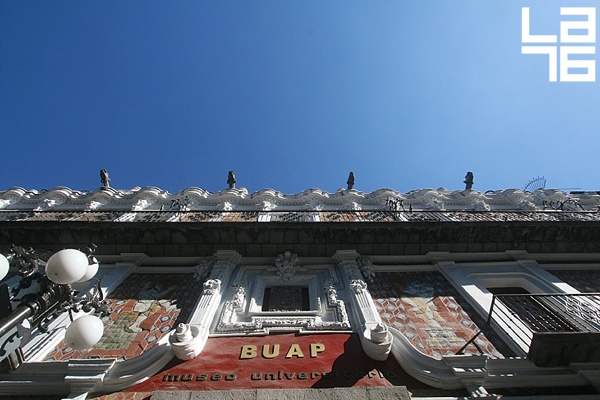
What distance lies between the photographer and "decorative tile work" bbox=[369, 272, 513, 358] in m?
5.99

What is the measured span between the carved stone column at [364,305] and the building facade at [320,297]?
0.13 ft

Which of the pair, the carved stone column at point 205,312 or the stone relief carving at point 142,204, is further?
the stone relief carving at point 142,204

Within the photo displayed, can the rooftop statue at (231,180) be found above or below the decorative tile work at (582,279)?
above

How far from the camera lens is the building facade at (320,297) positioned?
201 inches

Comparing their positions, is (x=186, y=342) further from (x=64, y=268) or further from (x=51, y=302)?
(x=64, y=268)

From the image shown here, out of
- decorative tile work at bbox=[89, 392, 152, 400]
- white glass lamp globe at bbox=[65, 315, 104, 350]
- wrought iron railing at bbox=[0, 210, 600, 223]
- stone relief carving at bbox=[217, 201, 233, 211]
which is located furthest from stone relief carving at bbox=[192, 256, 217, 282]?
white glass lamp globe at bbox=[65, 315, 104, 350]

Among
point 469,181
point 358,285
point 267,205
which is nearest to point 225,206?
point 267,205

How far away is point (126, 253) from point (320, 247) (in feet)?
17.3

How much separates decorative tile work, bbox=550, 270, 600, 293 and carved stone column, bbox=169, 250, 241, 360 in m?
8.50

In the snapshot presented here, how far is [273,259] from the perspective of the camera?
8906 millimetres

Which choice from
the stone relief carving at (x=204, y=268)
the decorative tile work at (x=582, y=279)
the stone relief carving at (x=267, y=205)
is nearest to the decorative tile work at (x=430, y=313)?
the decorative tile work at (x=582, y=279)

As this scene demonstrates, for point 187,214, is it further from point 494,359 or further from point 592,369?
point 592,369

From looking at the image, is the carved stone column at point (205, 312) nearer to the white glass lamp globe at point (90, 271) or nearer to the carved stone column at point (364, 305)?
the white glass lamp globe at point (90, 271)

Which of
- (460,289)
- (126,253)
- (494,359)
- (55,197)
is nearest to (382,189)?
(460,289)
